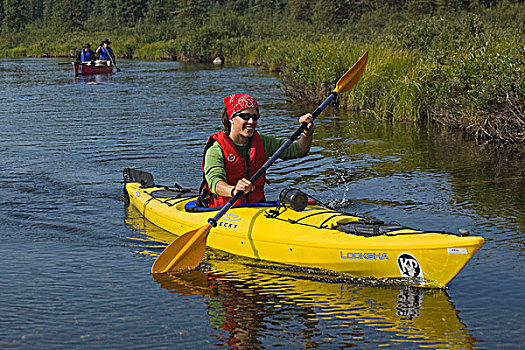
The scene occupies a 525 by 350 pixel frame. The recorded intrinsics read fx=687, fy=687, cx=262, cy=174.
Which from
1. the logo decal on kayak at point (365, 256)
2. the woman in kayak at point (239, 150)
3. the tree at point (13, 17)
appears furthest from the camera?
the tree at point (13, 17)

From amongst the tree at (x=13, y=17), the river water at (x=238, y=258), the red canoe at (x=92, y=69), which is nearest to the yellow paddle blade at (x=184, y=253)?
the river water at (x=238, y=258)

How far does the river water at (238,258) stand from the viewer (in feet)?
13.6

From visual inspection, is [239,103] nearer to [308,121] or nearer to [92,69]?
[308,121]

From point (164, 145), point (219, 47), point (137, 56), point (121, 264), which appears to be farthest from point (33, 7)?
point (121, 264)

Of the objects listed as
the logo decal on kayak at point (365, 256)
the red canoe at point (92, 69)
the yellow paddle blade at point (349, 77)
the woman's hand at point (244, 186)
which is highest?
the yellow paddle blade at point (349, 77)

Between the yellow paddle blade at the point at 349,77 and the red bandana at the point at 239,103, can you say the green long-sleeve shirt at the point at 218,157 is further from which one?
the yellow paddle blade at the point at 349,77

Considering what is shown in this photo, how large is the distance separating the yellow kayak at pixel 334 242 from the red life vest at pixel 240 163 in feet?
0.44

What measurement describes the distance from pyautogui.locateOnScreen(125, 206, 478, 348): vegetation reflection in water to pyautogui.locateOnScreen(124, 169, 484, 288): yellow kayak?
0.35 feet

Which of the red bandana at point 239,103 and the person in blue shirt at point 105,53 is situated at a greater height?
the person in blue shirt at point 105,53

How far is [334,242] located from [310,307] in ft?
2.05

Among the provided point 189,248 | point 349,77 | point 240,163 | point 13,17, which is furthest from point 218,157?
point 13,17

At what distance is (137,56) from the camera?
3731 cm

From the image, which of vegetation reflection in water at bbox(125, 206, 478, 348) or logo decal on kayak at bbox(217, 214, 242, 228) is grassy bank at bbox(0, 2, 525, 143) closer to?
logo decal on kayak at bbox(217, 214, 242, 228)

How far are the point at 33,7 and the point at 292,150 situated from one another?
3085 inches
